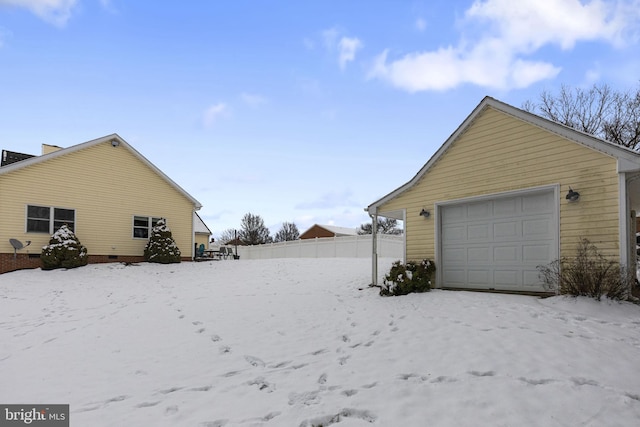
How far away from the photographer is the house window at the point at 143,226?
1742 centimetres

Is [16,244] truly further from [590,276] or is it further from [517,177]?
[590,276]

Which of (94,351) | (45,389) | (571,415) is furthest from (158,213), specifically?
(571,415)

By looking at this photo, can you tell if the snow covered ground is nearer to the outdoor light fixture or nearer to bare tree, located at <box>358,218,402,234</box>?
the outdoor light fixture

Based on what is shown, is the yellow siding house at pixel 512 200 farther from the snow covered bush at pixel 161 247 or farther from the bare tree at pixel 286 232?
the bare tree at pixel 286 232

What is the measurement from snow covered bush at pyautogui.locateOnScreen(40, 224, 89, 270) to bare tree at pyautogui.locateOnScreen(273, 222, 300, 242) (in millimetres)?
44617

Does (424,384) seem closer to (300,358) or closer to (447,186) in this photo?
(300,358)

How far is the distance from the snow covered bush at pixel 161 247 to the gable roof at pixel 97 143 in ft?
7.54

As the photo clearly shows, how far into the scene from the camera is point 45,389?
14.5ft

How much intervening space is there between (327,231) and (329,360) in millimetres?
41071

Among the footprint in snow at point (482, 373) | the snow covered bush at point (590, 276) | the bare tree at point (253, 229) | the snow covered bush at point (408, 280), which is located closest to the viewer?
the footprint in snow at point (482, 373)

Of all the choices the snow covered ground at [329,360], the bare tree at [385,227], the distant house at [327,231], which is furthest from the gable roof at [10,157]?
the bare tree at [385,227]

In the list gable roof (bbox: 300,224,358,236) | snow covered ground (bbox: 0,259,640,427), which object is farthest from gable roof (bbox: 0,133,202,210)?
gable roof (bbox: 300,224,358,236)

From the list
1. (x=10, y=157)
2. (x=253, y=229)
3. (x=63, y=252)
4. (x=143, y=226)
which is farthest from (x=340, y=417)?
(x=253, y=229)

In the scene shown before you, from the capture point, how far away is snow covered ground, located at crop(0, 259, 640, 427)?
3.52 m
